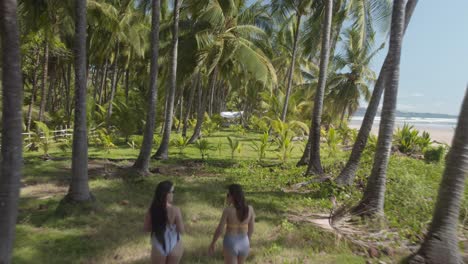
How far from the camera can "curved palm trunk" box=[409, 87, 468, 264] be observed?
4.41m

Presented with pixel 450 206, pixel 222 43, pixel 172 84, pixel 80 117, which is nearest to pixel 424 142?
pixel 222 43

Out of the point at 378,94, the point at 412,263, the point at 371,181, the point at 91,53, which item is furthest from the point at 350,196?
the point at 91,53

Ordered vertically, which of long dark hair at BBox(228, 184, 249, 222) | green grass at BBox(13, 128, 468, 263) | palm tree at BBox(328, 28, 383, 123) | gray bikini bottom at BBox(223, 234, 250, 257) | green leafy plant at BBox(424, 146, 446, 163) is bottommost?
green grass at BBox(13, 128, 468, 263)

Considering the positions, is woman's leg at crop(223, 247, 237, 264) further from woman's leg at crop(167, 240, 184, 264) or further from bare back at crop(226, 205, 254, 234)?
woman's leg at crop(167, 240, 184, 264)

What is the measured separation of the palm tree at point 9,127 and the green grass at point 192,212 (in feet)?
4.71

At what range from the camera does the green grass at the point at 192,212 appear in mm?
4930

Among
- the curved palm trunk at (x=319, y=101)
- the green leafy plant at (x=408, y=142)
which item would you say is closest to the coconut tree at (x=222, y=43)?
the curved palm trunk at (x=319, y=101)

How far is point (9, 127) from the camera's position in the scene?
10.6ft

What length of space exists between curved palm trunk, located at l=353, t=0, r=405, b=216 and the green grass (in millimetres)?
499

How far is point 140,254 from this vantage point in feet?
15.9

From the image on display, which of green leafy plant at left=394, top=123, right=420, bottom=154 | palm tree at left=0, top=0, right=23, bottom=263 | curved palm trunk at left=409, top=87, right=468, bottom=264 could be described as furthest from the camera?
green leafy plant at left=394, top=123, right=420, bottom=154

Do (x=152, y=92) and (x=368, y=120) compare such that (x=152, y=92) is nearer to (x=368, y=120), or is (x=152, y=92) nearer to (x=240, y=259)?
(x=368, y=120)

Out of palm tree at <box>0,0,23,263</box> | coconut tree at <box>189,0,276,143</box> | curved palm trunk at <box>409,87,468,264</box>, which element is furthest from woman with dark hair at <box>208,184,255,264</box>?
coconut tree at <box>189,0,276,143</box>

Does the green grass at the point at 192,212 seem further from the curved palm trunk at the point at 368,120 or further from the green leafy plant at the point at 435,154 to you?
the green leafy plant at the point at 435,154
